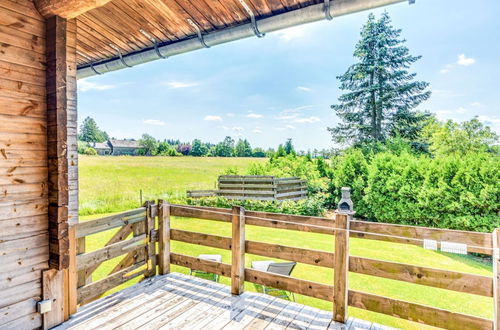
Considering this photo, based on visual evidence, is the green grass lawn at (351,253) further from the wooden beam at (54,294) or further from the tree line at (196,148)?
the tree line at (196,148)

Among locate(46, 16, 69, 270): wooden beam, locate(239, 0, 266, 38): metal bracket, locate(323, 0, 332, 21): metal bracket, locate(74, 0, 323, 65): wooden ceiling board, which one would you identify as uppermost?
locate(74, 0, 323, 65): wooden ceiling board

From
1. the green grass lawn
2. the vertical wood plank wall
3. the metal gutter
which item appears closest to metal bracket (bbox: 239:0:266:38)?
the metal gutter

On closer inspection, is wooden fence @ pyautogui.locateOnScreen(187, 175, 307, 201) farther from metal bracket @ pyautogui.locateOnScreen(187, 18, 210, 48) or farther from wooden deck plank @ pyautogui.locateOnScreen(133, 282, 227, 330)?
metal bracket @ pyautogui.locateOnScreen(187, 18, 210, 48)

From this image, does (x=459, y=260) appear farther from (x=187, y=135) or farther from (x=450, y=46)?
(x=187, y=135)

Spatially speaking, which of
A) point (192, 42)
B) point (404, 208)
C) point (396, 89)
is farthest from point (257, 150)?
point (192, 42)

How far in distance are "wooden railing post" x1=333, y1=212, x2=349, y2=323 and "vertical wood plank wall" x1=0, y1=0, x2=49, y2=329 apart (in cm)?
246

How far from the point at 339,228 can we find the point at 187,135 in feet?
101

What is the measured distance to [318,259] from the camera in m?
2.50

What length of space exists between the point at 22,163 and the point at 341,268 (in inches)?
107

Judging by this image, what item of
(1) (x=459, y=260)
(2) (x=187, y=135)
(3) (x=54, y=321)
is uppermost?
(2) (x=187, y=135)

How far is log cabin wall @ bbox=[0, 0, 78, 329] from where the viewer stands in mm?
1878

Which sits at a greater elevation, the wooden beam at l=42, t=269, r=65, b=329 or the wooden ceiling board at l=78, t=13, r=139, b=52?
the wooden ceiling board at l=78, t=13, r=139, b=52

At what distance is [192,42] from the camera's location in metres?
2.38

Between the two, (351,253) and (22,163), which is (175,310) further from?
(351,253)
